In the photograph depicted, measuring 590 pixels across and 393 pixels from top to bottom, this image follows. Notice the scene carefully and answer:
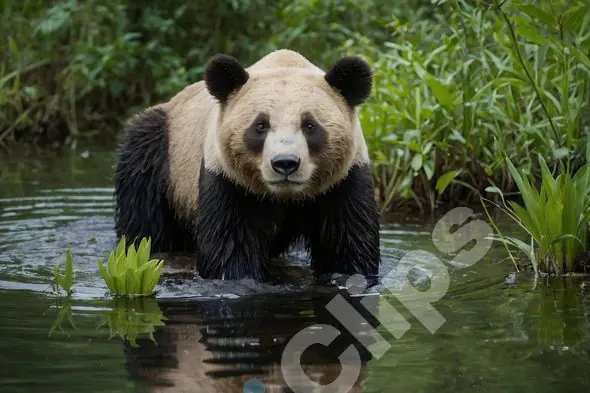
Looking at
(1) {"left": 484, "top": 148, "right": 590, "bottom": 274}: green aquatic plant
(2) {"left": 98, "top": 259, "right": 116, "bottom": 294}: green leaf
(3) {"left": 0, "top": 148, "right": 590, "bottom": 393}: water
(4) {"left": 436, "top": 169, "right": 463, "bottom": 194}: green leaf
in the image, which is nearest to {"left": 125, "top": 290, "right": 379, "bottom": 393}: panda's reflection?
(3) {"left": 0, "top": 148, "right": 590, "bottom": 393}: water

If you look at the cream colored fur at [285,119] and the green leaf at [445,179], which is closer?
the cream colored fur at [285,119]

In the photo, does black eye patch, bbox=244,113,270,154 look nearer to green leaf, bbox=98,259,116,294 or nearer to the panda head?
the panda head

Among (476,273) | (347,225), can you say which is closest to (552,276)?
(476,273)

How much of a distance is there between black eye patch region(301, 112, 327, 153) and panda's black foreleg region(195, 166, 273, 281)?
57 centimetres

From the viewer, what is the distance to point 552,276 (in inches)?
265

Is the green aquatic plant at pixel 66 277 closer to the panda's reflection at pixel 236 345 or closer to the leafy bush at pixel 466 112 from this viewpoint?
the panda's reflection at pixel 236 345

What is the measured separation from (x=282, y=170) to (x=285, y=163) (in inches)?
1.6

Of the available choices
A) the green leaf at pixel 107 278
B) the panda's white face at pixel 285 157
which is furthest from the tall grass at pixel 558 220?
the green leaf at pixel 107 278

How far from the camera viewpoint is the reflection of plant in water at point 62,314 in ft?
18.6

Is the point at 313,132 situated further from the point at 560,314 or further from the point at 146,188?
the point at 146,188

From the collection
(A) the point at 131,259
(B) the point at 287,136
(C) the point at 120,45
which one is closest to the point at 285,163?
(B) the point at 287,136

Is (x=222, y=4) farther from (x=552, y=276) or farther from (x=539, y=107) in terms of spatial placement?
(x=552, y=276)

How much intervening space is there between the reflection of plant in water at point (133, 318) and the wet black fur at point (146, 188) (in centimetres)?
195

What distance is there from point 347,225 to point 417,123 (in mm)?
1958
